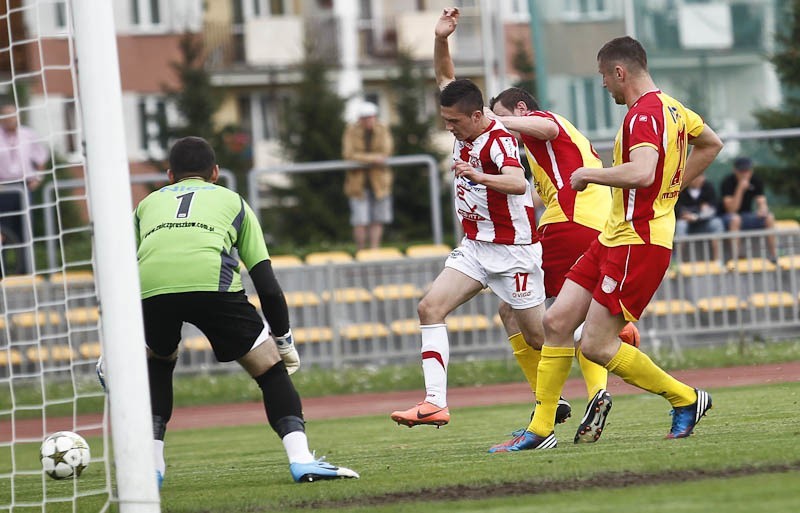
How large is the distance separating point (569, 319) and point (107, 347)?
2961 millimetres

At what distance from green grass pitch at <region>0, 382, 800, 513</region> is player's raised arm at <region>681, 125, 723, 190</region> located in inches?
61.8

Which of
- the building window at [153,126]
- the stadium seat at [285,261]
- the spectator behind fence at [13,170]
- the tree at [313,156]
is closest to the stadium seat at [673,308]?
the stadium seat at [285,261]

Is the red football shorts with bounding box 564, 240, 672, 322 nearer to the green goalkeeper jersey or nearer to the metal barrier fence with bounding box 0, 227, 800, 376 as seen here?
the green goalkeeper jersey

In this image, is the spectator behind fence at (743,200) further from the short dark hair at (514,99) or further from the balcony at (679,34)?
the short dark hair at (514,99)

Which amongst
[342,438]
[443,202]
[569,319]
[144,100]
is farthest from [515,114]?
[144,100]

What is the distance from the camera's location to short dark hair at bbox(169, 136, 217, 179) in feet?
25.4

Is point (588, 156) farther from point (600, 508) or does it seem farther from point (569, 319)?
point (600, 508)

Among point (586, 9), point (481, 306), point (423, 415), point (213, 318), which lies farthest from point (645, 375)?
point (586, 9)

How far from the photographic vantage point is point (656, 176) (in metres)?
7.77

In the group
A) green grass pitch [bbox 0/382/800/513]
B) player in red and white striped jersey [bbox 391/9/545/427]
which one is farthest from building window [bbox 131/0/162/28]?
player in red and white striped jersey [bbox 391/9/545/427]

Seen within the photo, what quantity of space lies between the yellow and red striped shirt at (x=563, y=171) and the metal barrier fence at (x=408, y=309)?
23.8 feet

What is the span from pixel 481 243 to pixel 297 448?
2.17 metres

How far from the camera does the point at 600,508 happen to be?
227 inches

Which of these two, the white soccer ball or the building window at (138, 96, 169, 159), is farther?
the building window at (138, 96, 169, 159)
